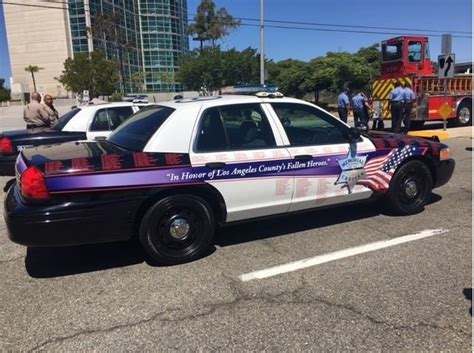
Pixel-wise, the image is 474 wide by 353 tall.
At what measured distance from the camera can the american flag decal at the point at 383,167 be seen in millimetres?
→ 5133

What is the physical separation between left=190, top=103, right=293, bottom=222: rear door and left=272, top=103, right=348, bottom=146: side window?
0.19 m

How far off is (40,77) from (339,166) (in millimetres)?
93905

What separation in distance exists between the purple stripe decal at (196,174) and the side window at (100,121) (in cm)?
456

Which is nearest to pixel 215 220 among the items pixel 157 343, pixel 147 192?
pixel 147 192

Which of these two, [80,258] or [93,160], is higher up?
[93,160]

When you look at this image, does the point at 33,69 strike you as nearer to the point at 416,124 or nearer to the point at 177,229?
the point at 416,124

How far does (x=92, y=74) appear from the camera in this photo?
4725 cm

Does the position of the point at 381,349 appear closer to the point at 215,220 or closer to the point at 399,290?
the point at 399,290

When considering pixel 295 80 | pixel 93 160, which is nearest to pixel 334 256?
pixel 93 160

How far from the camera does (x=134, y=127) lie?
15.3 ft

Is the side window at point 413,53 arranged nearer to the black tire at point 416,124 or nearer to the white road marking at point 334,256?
the black tire at point 416,124

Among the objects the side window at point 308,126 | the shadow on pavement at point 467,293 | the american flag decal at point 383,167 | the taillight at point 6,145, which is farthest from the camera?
the taillight at point 6,145

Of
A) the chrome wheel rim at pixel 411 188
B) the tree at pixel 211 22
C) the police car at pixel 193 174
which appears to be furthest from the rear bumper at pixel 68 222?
the tree at pixel 211 22

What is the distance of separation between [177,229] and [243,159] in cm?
94
